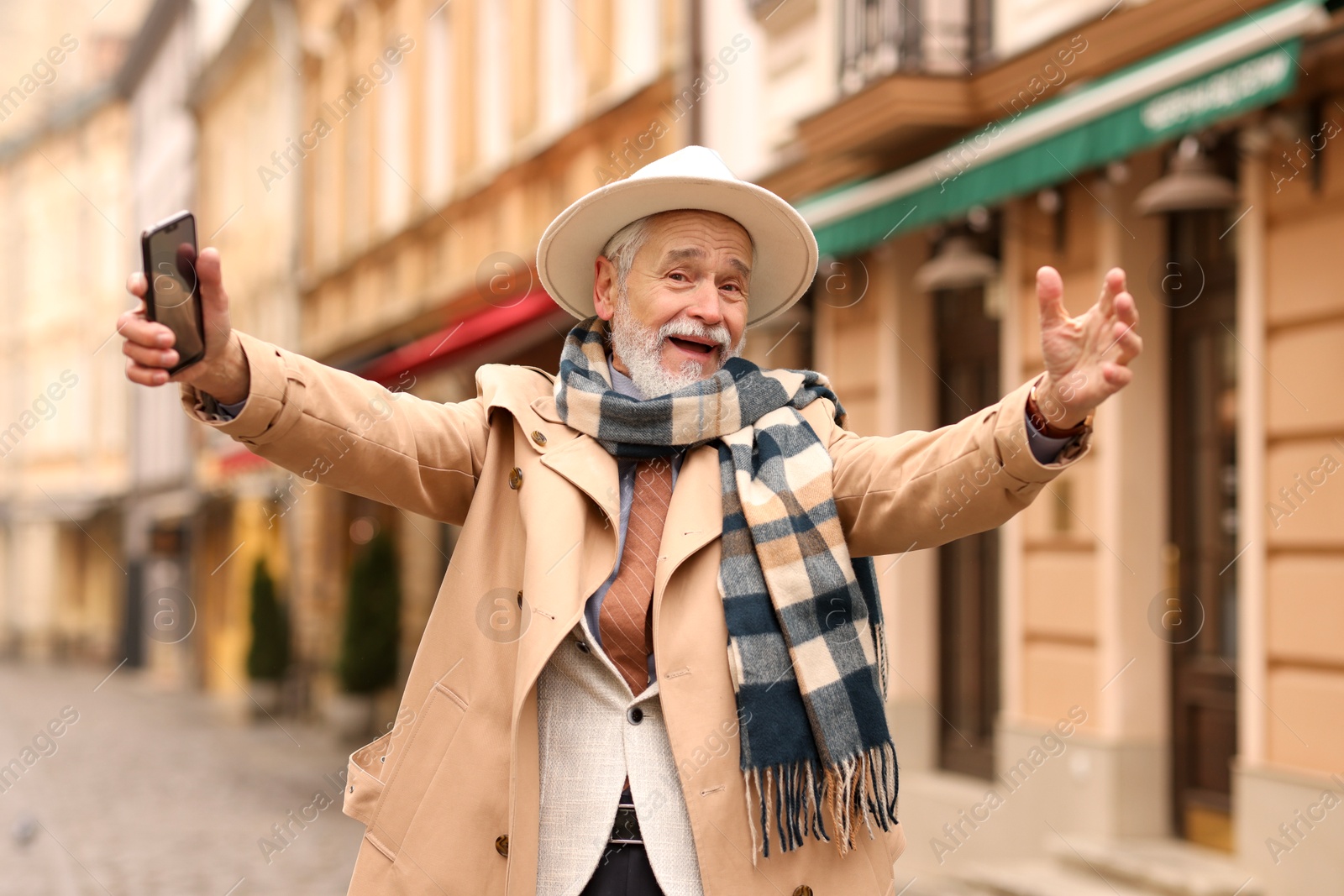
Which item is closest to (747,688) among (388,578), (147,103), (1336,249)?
(1336,249)

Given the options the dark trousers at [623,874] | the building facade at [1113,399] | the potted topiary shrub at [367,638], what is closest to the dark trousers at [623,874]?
the dark trousers at [623,874]

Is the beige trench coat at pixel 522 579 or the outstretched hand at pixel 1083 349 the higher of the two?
the outstretched hand at pixel 1083 349

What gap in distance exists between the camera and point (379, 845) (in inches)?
96.1

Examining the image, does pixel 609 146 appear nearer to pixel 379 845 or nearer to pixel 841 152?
pixel 841 152

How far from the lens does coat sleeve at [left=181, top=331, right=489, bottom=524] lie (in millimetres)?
2279

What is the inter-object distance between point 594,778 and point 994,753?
262 inches

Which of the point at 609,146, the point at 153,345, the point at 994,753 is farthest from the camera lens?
the point at 609,146

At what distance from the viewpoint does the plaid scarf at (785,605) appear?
2.37m

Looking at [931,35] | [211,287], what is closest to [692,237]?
[211,287]

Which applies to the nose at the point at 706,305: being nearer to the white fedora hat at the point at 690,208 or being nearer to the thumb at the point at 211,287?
the white fedora hat at the point at 690,208

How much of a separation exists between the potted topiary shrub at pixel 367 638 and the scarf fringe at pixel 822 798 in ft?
44.3

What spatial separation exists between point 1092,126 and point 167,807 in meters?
8.60

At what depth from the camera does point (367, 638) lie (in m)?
15.5

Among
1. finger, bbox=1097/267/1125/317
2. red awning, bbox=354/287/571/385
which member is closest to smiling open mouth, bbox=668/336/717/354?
finger, bbox=1097/267/1125/317
